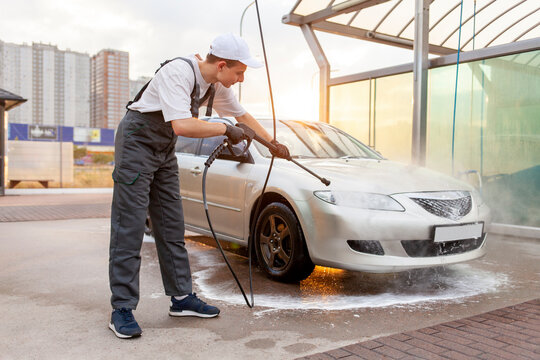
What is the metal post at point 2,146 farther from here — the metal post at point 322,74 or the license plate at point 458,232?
the license plate at point 458,232

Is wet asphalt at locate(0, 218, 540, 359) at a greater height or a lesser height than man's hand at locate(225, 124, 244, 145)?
lesser

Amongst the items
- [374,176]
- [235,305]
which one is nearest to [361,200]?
[374,176]

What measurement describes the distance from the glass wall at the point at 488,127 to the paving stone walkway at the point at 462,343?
13.1 ft

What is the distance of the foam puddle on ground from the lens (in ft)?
13.1

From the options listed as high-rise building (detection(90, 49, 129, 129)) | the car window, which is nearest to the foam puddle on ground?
the car window

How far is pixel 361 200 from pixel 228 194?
1.51 metres

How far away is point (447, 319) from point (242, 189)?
2.14m

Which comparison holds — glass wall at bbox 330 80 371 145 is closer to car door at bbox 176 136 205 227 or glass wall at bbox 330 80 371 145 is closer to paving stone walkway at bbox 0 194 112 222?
car door at bbox 176 136 205 227

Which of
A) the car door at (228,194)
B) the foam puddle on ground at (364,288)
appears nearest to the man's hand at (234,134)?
the foam puddle on ground at (364,288)

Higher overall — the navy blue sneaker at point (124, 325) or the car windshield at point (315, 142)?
the car windshield at point (315, 142)

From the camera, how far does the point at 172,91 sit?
3170 mm

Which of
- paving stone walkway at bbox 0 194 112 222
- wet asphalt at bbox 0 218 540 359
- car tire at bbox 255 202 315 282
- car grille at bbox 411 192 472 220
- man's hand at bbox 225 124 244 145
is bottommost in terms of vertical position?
wet asphalt at bbox 0 218 540 359

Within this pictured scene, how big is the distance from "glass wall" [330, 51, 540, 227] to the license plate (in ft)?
9.54

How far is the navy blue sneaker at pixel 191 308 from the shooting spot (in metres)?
3.61
